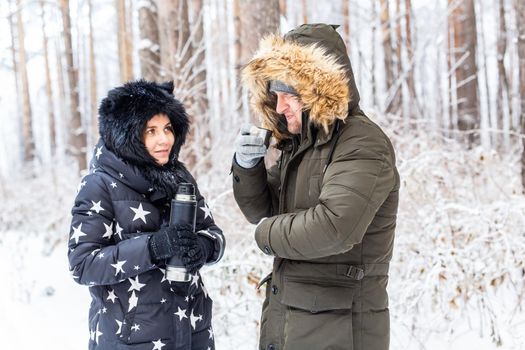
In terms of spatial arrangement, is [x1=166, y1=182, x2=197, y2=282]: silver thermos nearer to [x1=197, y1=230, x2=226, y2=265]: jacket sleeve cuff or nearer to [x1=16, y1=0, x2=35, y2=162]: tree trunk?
[x1=197, y1=230, x2=226, y2=265]: jacket sleeve cuff

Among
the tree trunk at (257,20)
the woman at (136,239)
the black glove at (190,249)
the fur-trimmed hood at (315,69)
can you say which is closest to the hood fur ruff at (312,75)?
the fur-trimmed hood at (315,69)

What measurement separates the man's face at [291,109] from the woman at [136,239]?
514 millimetres

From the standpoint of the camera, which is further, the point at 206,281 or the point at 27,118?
the point at 27,118

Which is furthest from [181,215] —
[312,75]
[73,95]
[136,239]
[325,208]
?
[73,95]

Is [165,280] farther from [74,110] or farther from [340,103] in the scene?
[74,110]

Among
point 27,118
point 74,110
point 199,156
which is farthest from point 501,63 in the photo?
point 27,118

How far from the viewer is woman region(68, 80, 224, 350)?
211 centimetres

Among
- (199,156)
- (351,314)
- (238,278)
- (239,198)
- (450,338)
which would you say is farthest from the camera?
(199,156)

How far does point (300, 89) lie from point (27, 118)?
17209 mm

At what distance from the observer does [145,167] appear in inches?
90.2

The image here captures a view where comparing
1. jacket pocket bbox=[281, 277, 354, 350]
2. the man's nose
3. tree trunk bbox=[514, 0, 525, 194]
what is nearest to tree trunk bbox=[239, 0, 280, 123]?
tree trunk bbox=[514, 0, 525, 194]

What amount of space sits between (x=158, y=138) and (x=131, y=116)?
0.50ft

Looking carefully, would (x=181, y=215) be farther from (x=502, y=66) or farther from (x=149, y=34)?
(x=502, y=66)

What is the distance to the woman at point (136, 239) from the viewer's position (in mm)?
2113
